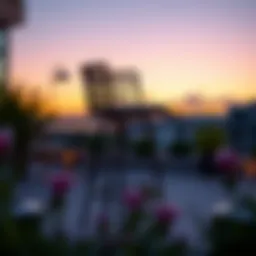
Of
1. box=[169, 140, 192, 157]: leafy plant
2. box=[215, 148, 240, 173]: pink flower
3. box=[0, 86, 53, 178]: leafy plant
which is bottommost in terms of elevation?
box=[169, 140, 192, 157]: leafy plant

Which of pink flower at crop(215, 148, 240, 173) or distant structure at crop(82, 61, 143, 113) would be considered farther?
distant structure at crop(82, 61, 143, 113)

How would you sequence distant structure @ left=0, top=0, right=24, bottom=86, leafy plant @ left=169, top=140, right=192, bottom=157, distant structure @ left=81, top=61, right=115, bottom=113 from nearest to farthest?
distant structure @ left=0, top=0, right=24, bottom=86 < distant structure @ left=81, top=61, right=115, bottom=113 < leafy plant @ left=169, top=140, right=192, bottom=157

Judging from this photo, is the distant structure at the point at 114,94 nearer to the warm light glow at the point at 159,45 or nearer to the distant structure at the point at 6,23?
the warm light glow at the point at 159,45

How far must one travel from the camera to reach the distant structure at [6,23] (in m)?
3.50

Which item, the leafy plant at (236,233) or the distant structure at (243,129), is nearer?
the leafy plant at (236,233)

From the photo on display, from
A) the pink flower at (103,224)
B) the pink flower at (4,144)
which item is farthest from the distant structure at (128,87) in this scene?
the pink flower at (4,144)

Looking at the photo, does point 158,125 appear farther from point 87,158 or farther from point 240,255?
point 240,255

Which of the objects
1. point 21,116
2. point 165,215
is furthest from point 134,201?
point 21,116

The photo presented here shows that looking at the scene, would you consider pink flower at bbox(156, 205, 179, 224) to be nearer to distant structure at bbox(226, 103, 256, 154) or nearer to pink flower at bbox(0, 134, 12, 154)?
pink flower at bbox(0, 134, 12, 154)

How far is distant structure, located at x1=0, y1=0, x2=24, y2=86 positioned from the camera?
3498 mm

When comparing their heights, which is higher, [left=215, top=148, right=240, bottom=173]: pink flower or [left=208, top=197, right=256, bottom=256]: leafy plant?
[left=215, top=148, right=240, bottom=173]: pink flower

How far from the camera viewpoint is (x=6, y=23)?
12.3ft

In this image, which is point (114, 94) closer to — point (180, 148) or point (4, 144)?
point (180, 148)

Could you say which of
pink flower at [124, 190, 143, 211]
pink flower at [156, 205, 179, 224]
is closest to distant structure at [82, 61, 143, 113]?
pink flower at [124, 190, 143, 211]
